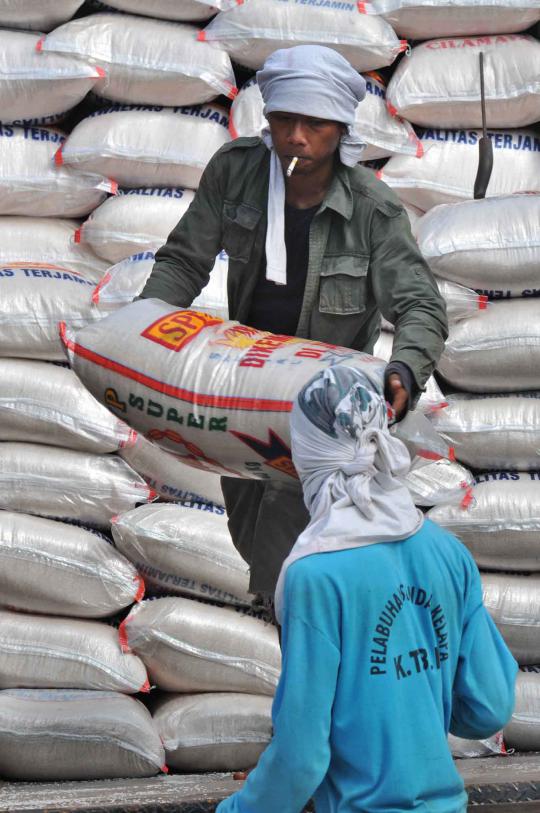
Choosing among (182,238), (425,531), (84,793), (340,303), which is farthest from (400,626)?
(84,793)

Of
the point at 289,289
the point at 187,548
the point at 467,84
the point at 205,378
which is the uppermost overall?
the point at 467,84

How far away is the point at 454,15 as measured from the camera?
11.6 feet

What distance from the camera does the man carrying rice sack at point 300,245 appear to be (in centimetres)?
228

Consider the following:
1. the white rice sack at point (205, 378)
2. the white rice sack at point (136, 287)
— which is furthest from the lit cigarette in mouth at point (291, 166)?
the white rice sack at point (136, 287)

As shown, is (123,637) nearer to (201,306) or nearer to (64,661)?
(64,661)

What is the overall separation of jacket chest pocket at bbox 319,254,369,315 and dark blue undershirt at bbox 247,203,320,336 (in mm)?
48

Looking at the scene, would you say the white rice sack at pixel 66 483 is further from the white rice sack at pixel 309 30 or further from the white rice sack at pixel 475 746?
the white rice sack at pixel 309 30

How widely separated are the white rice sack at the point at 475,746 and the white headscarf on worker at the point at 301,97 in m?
1.59

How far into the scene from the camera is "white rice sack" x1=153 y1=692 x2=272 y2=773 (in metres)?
3.28

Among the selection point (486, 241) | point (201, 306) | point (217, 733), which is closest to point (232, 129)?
point (201, 306)

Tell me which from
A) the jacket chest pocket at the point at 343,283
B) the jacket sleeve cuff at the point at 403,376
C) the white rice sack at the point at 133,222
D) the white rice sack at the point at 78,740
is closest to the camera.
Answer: the jacket sleeve cuff at the point at 403,376

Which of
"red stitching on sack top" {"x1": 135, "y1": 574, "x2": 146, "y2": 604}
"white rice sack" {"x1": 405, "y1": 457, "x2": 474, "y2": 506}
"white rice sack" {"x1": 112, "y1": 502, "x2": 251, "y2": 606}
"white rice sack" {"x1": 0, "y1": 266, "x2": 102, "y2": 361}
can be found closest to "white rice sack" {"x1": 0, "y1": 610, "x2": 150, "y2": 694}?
"red stitching on sack top" {"x1": 135, "y1": 574, "x2": 146, "y2": 604}

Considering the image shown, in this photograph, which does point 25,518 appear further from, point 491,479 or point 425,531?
point 425,531

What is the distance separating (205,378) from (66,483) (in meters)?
1.28
